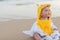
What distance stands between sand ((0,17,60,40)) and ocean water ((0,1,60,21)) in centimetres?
33

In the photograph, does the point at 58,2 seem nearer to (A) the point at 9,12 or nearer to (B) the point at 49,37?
(A) the point at 9,12

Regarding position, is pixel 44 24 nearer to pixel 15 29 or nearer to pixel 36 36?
pixel 36 36

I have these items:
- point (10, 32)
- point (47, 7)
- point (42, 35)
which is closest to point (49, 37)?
point (42, 35)

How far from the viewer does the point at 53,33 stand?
6.39 feet

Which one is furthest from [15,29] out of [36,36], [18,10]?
[18,10]

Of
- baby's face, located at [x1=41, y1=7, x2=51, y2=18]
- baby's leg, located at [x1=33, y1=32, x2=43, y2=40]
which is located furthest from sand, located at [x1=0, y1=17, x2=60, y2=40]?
baby's face, located at [x1=41, y1=7, x2=51, y2=18]

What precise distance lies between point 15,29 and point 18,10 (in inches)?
40.6

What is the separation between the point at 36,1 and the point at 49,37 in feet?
6.58

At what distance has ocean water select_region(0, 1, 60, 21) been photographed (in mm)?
2967

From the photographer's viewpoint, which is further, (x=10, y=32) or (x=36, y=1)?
(x=36, y=1)

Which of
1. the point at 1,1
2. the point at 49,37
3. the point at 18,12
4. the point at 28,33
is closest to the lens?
the point at 49,37

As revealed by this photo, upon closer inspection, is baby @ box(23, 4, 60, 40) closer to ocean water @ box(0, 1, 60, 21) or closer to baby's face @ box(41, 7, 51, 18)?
baby's face @ box(41, 7, 51, 18)

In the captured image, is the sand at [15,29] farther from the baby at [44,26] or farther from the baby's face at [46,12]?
the baby's face at [46,12]

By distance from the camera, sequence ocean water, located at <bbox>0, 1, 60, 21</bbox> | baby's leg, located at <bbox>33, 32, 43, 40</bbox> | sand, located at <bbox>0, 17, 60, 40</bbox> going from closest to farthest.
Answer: baby's leg, located at <bbox>33, 32, 43, 40</bbox> < sand, located at <bbox>0, 17, 60, 40</bbox> < ocean water, located at <bbox>0, 1, 60, 21</bbox>
